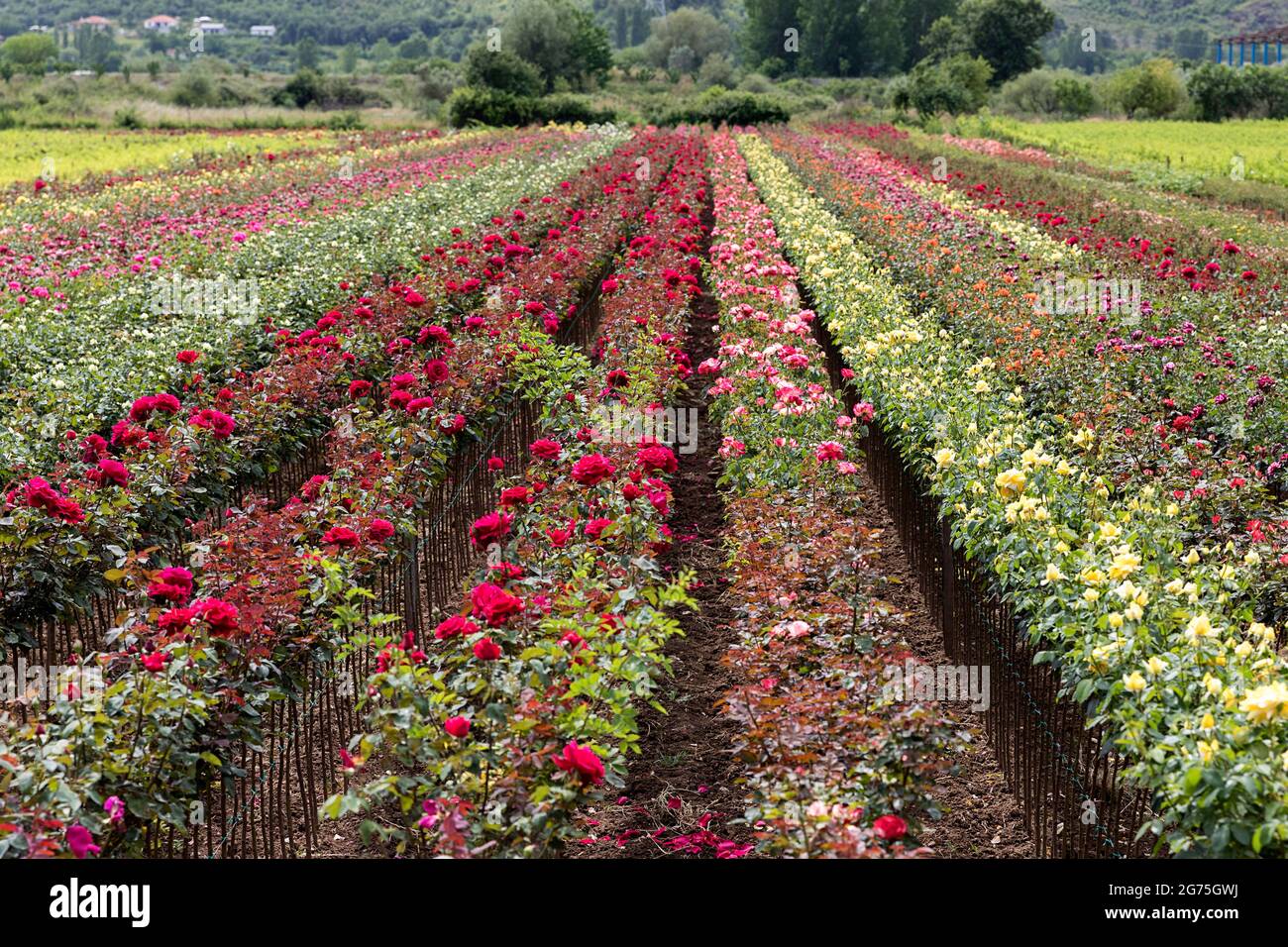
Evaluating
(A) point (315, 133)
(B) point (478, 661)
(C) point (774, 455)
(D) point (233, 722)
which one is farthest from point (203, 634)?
(A) point (315, 133)

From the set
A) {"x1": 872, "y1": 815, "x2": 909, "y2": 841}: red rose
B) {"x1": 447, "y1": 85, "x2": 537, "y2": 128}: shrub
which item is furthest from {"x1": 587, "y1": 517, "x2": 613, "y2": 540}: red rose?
{"x1": 447, "y1": 85, "x2": 537, "y2": 128}: shrub

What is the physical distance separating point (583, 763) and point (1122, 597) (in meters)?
1.97

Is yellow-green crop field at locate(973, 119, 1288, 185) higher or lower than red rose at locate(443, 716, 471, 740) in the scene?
→ higher

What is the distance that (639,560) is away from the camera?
4.91 meters

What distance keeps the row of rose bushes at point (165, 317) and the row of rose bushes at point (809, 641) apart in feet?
12.3

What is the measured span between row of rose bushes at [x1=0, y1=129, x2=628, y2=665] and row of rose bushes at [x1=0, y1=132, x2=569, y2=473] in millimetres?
221

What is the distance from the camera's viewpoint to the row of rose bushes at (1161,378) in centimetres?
678

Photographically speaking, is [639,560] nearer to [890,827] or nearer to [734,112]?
[890,827]

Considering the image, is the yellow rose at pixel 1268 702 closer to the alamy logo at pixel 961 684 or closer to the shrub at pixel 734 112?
the alamy logo at pixel 961 684

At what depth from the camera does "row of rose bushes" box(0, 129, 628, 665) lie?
589 cm

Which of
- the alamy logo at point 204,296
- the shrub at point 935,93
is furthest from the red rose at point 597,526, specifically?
the shrub at point 935,93

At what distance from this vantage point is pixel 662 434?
828cm

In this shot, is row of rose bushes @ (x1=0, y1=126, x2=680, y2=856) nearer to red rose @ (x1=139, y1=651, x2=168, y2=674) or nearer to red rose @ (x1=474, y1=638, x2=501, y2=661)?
red rose @ (x1=139, y1=651, x2=168, y2=674)

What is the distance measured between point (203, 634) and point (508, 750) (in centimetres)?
129
